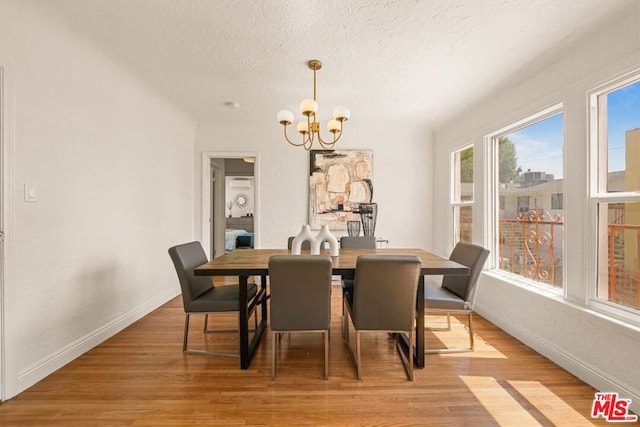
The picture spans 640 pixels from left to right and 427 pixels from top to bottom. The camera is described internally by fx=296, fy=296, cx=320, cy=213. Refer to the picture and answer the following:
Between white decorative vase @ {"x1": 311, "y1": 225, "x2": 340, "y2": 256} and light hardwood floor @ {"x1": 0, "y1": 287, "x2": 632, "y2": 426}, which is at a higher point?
white decorative vase @ {"x1": 311, "y1": 225, "x2": 340, "y2": 256}

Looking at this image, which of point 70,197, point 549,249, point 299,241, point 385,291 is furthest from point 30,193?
point 549,249

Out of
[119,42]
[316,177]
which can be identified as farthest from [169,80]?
[316,177]

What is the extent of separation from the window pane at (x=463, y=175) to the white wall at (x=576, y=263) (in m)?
0.85

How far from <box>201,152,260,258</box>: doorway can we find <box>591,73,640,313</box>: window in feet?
12.4

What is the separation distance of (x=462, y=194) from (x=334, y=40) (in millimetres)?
2780

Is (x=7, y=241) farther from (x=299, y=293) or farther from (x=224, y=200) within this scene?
(x=224, y=200)

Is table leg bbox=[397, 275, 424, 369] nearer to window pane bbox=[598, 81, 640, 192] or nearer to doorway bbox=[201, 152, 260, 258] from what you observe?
window pane bbox=[598, 81, 640, 192]

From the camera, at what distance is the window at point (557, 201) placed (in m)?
2.39

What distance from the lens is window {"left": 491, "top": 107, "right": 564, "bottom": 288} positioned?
8.11 ft

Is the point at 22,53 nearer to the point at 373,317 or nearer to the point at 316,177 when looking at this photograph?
the point at 373,317

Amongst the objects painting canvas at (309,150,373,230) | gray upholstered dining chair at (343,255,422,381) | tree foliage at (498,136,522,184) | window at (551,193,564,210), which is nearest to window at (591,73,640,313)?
window at (551,193,564,210)

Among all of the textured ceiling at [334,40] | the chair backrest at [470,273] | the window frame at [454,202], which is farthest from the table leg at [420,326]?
the window frame at [454,202]

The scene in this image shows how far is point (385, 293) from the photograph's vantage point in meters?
1.99

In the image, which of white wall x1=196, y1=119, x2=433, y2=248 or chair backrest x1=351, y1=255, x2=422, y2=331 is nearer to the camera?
chair backrest x1=351, y1=255, x2=422, y2=331
